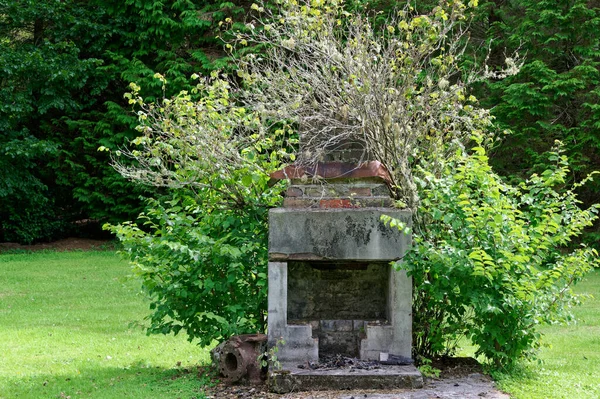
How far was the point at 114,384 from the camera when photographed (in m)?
6.44

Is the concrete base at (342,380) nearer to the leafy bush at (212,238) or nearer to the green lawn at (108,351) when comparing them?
the green lawn at (108,351)

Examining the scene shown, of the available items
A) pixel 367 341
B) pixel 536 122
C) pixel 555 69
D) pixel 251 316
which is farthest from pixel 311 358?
pixel 555 69

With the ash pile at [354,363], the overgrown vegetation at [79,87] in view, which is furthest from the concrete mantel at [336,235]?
the overgrown vegetation at [79,87]

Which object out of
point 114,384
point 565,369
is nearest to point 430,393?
point 565,369

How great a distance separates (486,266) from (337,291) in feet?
4.36

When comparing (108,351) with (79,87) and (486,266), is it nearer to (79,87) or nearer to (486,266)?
(486,266)

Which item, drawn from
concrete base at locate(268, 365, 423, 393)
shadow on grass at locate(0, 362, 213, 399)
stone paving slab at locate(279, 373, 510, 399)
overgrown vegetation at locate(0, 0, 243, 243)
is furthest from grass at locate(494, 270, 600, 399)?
overgrown vegetation at locate(0, 0, 243, 243)

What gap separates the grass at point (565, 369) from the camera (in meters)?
5.91

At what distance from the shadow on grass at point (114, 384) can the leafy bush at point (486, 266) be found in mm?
2012

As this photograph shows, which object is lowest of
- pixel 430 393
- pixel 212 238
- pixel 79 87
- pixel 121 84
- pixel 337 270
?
pixel 430 393

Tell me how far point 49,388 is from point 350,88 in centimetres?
362

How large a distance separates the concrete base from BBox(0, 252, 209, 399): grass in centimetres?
67

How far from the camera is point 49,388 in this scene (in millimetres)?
6344

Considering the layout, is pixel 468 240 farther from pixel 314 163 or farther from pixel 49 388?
pixel 49 388
